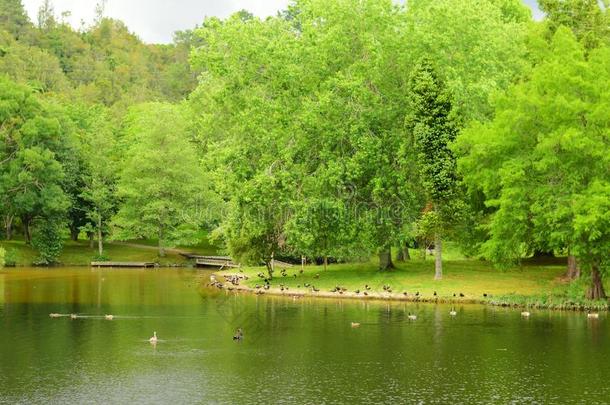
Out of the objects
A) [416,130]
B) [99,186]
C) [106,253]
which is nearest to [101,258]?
[106,253]

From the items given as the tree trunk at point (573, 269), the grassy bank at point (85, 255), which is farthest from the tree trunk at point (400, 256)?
the grassy bank at point (85, 255)

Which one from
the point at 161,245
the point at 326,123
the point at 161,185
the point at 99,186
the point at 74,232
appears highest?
the point at 326,123

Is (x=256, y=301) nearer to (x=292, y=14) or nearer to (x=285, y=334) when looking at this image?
(x=285, y=334)

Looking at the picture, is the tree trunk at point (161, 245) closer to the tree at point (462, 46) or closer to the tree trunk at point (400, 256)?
the tree trunk at point (400, 256)

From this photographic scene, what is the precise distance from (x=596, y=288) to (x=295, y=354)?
24.1 m

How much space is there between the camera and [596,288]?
54375 millimetres

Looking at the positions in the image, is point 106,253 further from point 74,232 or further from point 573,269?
point 573,269

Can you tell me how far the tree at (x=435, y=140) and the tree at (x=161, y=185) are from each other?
4493cm

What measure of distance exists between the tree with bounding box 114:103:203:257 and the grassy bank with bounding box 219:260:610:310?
29553 millimetres

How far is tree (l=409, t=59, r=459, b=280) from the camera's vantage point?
61188mm

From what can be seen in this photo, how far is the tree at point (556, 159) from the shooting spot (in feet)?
170

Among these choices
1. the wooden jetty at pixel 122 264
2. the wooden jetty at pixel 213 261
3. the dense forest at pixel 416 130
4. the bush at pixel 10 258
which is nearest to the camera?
the dense forest at pixel 416 130

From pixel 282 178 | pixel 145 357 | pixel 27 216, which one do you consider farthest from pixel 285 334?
pixel 27 216

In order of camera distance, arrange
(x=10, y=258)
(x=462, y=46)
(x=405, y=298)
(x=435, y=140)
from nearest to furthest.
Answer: (x=405, y=298)
(x=435, y=140)
(x=462, y=46)
(x=10, y=258)
